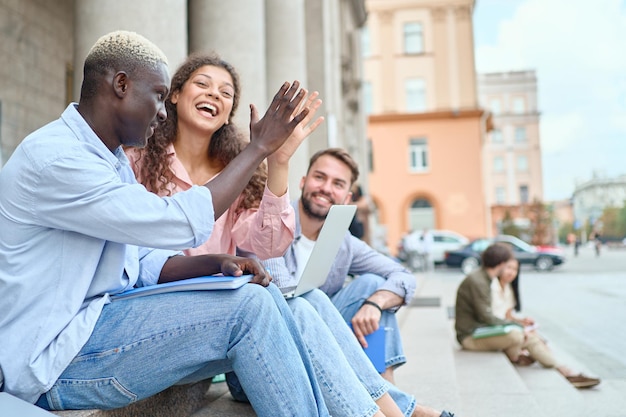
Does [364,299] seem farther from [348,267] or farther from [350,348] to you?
[350,348]

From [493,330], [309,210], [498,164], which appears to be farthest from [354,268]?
[498,164]

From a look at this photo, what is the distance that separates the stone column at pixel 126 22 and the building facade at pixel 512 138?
59.7 meters

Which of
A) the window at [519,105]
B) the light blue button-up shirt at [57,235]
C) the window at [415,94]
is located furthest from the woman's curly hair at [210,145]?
the window at [519,105]

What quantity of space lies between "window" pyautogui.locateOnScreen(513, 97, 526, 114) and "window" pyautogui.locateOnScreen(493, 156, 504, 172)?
5.19 m

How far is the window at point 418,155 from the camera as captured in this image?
3228 cm

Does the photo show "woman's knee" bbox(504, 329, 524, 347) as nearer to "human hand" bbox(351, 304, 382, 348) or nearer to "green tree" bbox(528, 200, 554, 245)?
"human hand" bbox(351, 304, 382, 348)

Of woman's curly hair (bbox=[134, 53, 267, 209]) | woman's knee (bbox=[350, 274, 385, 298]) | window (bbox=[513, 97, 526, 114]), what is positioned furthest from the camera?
window (bbox=[513, 97, 526, 114])

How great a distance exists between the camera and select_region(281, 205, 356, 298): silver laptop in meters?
2.45

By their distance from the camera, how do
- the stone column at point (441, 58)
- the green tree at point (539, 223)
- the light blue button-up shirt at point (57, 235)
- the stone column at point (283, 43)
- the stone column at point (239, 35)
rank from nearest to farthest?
the light blue button-up shirt at point (57, 235) → the stone column at point (239, 35) → the stone column at point (283, 43) → the stone column at point (441, 58) → the green tree at point (539, 223)

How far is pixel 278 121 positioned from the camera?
2068mm

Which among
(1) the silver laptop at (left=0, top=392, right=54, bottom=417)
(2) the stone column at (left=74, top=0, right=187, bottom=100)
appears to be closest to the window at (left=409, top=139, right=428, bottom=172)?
(2) the stone column at (left=74, top=0, right=187, bottom=100)

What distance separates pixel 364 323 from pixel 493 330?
2899 mm

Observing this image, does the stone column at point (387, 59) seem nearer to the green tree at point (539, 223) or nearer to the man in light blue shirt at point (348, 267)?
the green tree at point (539, 223)

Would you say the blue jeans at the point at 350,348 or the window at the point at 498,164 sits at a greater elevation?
the window at the point at 498,164
